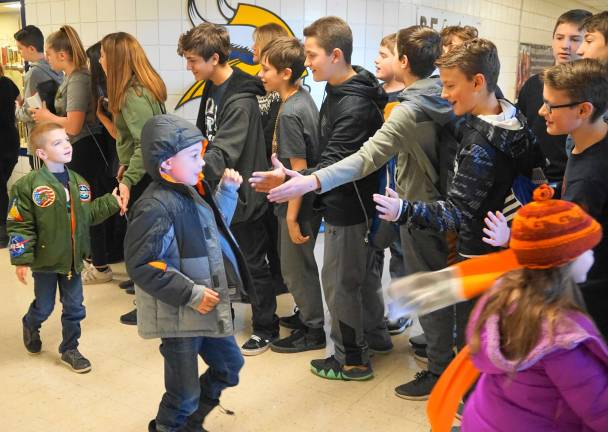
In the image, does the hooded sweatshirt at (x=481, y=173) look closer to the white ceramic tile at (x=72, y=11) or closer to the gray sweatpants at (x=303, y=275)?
the gray sweatpants at (x=303, y=275)

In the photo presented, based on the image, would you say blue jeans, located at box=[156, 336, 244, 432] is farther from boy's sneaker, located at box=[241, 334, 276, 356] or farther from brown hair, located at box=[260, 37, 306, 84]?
brown hair, located at box=[260, 37, 306, 84]

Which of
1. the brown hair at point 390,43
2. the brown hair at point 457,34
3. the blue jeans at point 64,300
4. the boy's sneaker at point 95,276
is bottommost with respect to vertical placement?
the boy's sneaker at point 95,276

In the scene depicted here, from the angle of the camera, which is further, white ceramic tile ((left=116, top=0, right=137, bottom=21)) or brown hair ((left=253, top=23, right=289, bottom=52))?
white ceramic tile ((left=116, top=0, right=137, bottom=21))

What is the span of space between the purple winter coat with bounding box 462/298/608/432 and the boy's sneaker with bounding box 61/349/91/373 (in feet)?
7.18

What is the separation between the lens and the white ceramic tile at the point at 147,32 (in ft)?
15.8

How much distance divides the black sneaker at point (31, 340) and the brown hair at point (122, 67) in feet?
4.27

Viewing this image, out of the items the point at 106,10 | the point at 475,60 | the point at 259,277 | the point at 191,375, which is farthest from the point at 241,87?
the point at 106,10

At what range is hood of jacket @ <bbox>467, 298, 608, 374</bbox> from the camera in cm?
126

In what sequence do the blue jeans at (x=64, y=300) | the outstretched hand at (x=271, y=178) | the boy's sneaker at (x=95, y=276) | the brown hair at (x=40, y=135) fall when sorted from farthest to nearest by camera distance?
the boy's sneaker at (x=95, y=276), the blue jeans at (x=64, y=300), the brown hair at (x=40, y=135), the outstretched hand at (x=271, y=178)

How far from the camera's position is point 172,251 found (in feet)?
6.84

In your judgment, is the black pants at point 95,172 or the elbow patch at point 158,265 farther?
the black pants at point 95,172

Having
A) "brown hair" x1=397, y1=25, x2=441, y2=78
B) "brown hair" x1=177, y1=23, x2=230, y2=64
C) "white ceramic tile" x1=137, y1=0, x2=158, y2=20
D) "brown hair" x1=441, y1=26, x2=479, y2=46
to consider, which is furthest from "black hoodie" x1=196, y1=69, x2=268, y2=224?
"white ceramic tile" x1=137, y1=0, x2=158, y2=20

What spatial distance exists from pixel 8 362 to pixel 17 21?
14.2 ft

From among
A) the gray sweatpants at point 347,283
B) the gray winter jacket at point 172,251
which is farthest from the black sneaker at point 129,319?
the gray winter jacket at point 172,251
